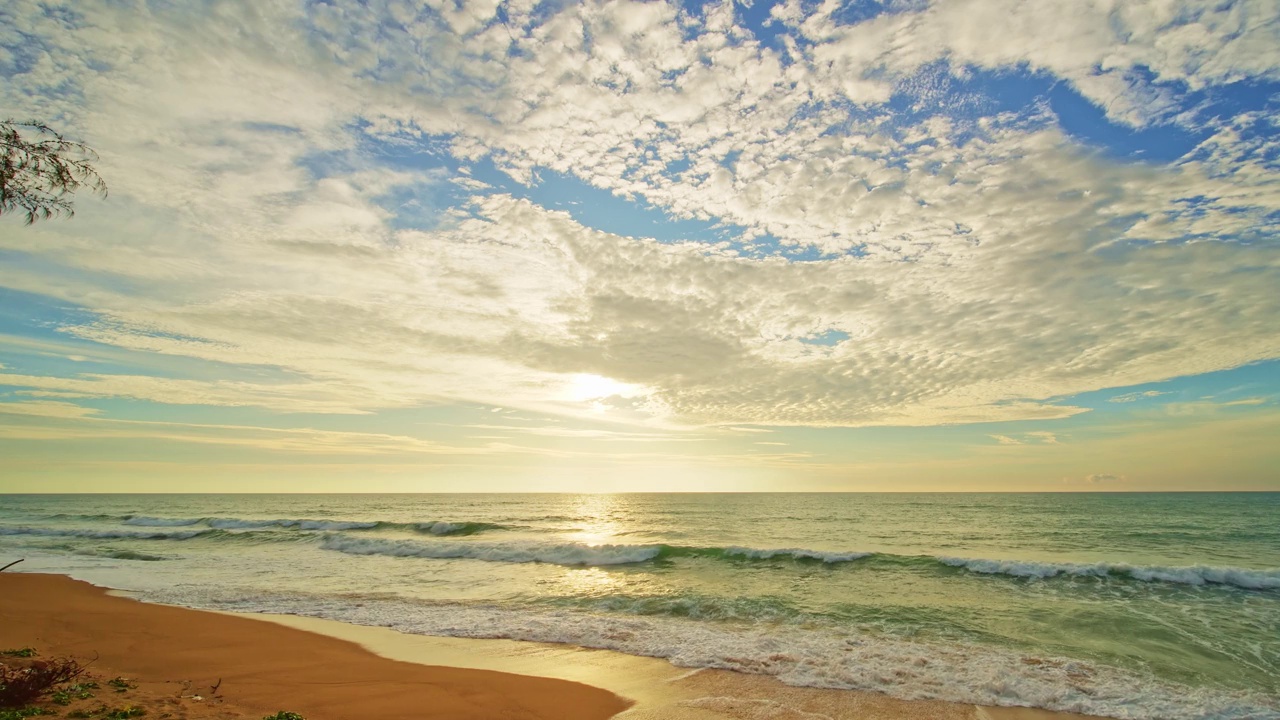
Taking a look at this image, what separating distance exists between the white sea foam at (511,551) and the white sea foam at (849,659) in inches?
422

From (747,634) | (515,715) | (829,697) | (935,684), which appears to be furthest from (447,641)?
(935,684)

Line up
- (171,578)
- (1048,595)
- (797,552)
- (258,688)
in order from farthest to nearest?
1. (797,552)
2. (171,578)
3. (1048,595)
4. (258,688)

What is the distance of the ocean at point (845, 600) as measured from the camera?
33.7 ft

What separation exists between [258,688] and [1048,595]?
2074cm

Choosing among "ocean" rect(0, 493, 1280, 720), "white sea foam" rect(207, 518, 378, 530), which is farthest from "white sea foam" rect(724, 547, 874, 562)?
"white sea foam" rect(207, 518, 378, 530)

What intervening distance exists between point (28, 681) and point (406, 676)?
15.5 feet

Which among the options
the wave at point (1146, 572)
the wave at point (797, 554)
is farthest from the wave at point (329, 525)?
the wave at point (1146, 572)

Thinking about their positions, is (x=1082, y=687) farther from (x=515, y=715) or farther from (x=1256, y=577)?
(x=1256, y=577)

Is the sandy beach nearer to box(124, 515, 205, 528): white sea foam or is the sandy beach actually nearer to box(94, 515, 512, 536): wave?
box(94, 515, 512, 536): wave

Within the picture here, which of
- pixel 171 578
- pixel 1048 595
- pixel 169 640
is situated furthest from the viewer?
pixel 171 578

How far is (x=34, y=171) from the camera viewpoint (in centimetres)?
830

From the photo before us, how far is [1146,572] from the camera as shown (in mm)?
20016

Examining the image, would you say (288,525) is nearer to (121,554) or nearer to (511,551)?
(121,554)

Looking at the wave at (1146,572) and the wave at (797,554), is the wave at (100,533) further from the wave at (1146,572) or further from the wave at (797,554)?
the wave at (1146,572)
